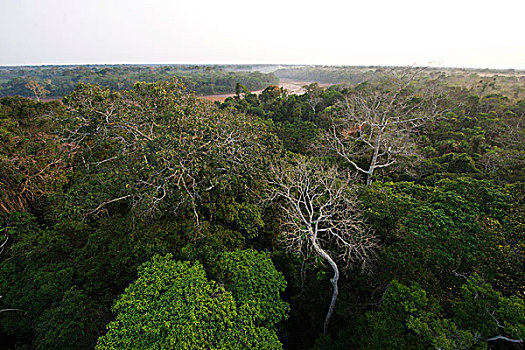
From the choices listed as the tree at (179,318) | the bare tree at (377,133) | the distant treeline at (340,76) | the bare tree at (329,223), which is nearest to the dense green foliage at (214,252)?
the tree at (179,318)

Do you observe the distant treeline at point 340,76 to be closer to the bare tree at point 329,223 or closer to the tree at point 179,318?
the bare tree at point 329,223

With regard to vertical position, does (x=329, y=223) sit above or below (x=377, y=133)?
below

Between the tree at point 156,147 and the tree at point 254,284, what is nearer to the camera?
the tree at point 254,284

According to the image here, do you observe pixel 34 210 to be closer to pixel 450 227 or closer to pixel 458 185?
pixel 450 227

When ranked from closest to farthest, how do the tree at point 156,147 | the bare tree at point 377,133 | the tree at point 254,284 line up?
the tree at point 254,284, the tree at point 156,147, the bare tree at point 377,133

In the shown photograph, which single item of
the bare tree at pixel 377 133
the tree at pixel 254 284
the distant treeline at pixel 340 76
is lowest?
the tree at pixel 254 284

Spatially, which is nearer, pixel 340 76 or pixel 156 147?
pixel 156 147

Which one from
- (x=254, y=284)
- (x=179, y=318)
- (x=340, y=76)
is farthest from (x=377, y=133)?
(x=340, y=76)

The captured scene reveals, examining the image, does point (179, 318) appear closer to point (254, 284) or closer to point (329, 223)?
point (254, 284)
